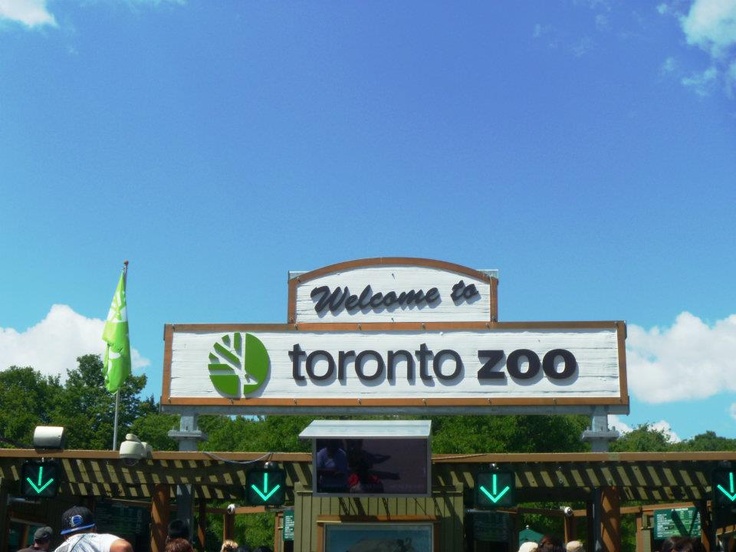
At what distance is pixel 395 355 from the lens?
683 inches

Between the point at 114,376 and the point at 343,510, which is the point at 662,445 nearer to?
the point at 114,376

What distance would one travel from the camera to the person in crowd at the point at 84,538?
6.09 metres

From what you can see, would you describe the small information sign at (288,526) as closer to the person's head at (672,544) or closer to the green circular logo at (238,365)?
the green circular logo at (238,365)

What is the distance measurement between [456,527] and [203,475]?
3.73 meters

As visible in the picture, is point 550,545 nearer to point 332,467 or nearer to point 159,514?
point 332,467

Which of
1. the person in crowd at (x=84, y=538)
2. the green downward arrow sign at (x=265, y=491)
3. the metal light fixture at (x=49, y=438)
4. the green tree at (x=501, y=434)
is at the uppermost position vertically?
the green tree at (x=501, y=434)

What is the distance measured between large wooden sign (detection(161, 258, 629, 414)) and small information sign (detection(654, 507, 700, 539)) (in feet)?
14.8

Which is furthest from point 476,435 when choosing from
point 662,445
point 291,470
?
point 291,470

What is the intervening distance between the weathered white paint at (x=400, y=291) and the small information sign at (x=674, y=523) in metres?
6.50

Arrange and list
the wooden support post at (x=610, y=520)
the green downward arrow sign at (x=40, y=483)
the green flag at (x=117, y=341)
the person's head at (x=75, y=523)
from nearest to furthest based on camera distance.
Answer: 1. the person's head at (x=75, y=523)
2. the green downward arrow sign at (x=40, y=483)
3. the wooden support post at (x=610, y=520)
4. the green flag at (x=117, y=341)

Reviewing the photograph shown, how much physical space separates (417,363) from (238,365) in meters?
3.24

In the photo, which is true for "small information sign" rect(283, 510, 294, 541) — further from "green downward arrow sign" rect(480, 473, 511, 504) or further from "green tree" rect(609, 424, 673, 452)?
"green tree" rect(609, 424, 673, 452)

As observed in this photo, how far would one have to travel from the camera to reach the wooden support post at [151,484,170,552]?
14.1 meters

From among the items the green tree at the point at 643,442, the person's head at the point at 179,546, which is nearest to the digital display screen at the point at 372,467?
the person's head at the point at 179,546
